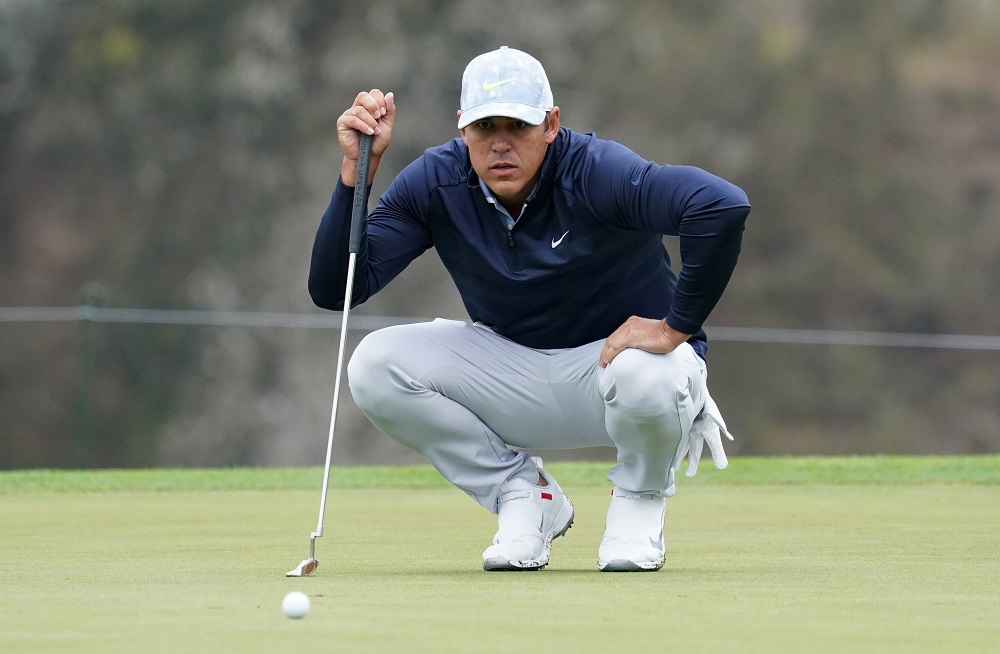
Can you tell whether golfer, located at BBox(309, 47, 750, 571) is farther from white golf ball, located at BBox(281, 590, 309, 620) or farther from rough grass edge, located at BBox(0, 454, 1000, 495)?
rough grass edge, located at BBox(0, 454, 1000, 495)

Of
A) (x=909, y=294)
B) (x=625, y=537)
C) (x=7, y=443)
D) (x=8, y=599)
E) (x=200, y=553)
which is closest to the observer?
(x=8, y=599)

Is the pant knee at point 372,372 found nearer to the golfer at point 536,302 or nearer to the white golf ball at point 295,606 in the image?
the golfer at point 536,302

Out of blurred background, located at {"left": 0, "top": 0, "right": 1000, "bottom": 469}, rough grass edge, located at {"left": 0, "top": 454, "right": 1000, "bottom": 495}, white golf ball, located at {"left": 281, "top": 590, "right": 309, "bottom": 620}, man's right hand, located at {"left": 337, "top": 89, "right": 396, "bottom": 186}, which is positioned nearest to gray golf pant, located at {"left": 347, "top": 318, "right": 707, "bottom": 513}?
man's right hand, located at {"left": 337, "top": 89, "right": 396, "bottom": 186}

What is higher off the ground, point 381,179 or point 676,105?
point 676,105

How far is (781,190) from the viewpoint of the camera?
60.8ft

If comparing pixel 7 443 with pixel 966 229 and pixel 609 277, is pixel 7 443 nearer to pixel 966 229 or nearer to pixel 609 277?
pixel 966 229

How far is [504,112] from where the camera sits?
2.95 meters

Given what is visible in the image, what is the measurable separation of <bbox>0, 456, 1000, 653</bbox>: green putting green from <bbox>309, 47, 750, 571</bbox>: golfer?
16cm

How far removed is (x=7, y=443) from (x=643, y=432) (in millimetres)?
14074

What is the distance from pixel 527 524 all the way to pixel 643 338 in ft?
1.31

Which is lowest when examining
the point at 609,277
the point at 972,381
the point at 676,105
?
the point at 972,381

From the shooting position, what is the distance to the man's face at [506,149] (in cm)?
301

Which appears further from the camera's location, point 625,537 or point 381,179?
point 381,179

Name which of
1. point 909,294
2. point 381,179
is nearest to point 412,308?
point 381,179
